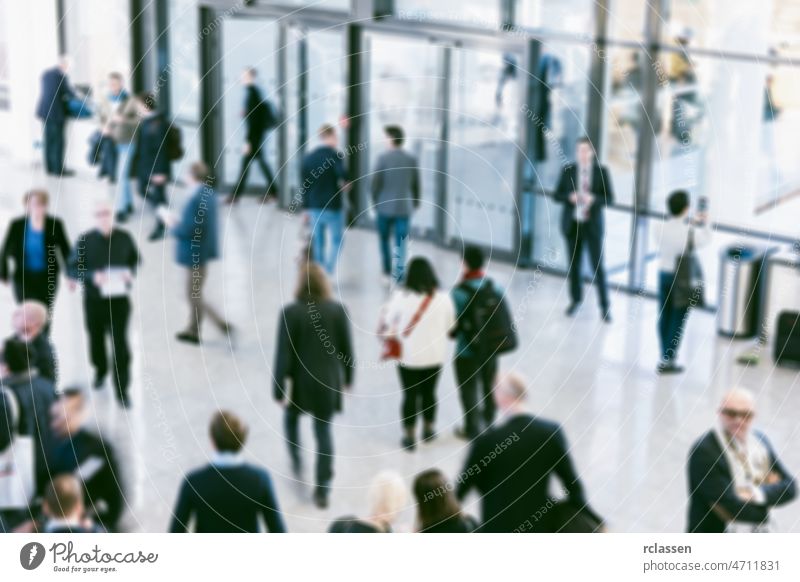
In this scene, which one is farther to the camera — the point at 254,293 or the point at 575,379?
the point at 254,293

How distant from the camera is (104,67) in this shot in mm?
16078

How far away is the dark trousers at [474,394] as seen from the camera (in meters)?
9.67

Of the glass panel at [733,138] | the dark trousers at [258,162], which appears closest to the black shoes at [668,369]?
the glass panel at [733,138]

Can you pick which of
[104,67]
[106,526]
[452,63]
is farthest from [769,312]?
[104,67]

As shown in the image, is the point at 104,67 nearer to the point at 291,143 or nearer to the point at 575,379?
the point at 291,143

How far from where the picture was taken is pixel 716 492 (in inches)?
295

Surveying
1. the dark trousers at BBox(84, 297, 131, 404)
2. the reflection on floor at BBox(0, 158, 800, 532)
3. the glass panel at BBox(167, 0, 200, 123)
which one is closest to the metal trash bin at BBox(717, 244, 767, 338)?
the reflection on floor at BBox(0, 158, 800, 532)

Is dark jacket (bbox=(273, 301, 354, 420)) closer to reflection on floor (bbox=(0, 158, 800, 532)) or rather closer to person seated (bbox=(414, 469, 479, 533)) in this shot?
reflection on floor (bbox=(0, 158, 800, 532))

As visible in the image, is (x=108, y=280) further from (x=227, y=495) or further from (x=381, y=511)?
(x=381, y=511)

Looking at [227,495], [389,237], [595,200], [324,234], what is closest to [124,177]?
[324,234]

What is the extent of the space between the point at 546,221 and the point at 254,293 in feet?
9.91

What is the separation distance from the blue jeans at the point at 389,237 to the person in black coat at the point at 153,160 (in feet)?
8.76

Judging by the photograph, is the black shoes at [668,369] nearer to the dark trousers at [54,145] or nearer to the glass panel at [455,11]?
the glass panel at [455,11]
